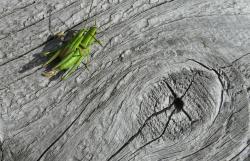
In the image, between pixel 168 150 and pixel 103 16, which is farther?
pixel 103 16

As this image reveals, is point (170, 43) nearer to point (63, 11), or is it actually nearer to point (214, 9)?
point (214, 9)

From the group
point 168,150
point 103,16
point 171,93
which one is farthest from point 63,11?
point 168,150

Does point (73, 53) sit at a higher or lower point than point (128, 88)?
higher

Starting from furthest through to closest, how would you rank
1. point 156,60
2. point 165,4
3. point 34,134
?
point 165,4 < point 156,60 < point 34,134

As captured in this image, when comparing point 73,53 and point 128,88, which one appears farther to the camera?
point 73,53
